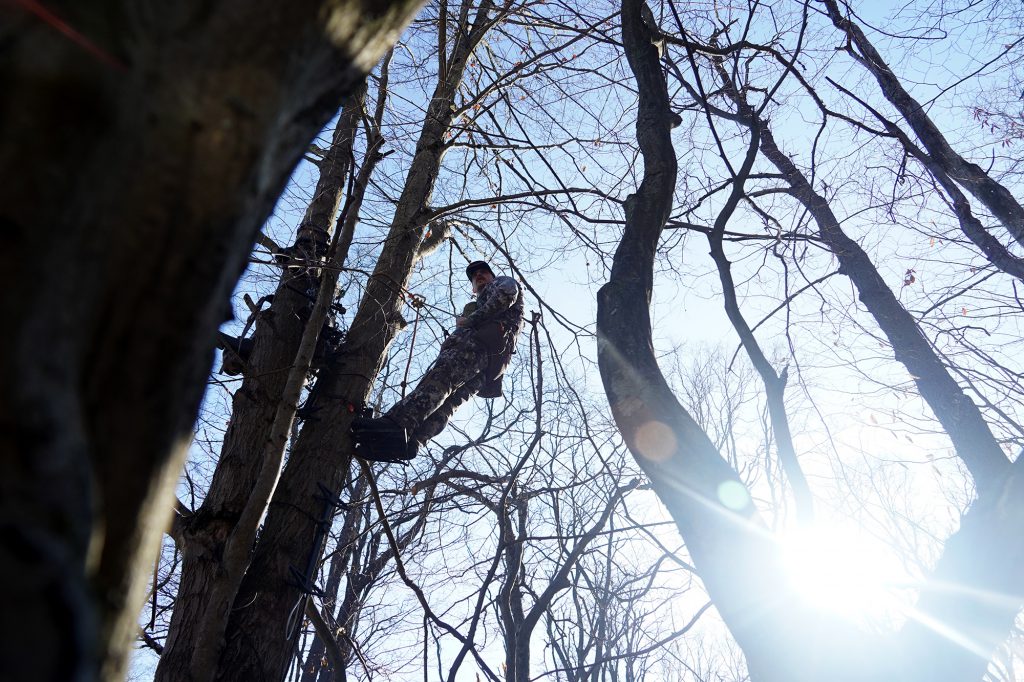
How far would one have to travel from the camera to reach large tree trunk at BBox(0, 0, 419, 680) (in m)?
0.62

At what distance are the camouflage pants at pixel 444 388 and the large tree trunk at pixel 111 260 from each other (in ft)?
10.4

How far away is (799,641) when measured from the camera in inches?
71.9

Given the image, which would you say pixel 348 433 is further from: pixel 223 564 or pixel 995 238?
pixel 995 238

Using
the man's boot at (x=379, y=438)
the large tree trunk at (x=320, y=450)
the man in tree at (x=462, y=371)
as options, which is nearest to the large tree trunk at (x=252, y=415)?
the large tree trunk at (x=320, y=450)

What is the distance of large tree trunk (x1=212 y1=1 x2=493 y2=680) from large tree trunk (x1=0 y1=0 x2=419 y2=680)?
252cm

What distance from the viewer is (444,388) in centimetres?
445

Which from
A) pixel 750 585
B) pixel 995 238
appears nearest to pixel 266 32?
pixel 750 585

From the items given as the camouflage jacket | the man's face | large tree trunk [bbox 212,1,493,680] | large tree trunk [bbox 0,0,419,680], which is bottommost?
large tree trunk [bbox 0,0,419,680]

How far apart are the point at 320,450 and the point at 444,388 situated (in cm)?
101

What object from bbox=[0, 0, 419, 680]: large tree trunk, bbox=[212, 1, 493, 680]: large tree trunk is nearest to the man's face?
bbox=[212, 1, 493, 680]: large tree trunk

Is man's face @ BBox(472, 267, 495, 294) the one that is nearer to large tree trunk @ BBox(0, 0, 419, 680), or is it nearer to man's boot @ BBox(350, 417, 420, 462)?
man's boot @ BBox(350, 417, 420, 462)

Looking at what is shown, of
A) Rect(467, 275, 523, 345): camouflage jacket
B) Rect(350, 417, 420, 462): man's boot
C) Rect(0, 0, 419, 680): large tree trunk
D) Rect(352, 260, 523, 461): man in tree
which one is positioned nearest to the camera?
Rect(0, 0, 419, 680): large tree trunk

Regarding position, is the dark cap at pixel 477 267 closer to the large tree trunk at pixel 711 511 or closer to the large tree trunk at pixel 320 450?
the large tree trunk at pixel 320 450

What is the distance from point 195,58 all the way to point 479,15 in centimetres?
548
